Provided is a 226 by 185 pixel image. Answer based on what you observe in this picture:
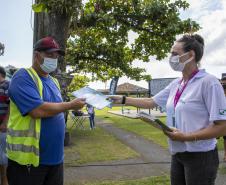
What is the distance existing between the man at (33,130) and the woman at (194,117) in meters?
0.95

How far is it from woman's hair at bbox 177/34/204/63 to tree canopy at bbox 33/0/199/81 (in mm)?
4825

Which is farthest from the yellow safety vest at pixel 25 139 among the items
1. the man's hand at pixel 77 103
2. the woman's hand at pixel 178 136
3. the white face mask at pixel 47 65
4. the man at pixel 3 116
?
the man at pixel 3 116

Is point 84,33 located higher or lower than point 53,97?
higher

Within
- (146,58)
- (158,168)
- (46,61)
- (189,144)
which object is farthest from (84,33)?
(189,144)

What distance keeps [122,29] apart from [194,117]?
30.3 ft

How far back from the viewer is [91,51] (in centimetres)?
1452

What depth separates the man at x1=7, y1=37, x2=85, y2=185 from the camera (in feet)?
10.6

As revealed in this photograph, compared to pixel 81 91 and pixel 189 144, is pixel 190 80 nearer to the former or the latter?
pixel 189 144

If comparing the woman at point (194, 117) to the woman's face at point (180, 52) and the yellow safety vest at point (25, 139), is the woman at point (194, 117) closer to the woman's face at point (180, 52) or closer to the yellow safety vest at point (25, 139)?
the woman's face at point (180, 52)

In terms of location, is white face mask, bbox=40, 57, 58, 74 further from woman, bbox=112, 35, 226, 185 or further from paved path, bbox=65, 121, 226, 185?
paved path, bbox=65, 121, 226, 185

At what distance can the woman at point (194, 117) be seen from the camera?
285cm

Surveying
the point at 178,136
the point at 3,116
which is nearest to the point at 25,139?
the point at 178,136

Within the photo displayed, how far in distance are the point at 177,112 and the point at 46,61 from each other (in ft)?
4.64

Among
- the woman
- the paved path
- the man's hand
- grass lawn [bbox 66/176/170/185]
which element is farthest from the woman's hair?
the paved path
